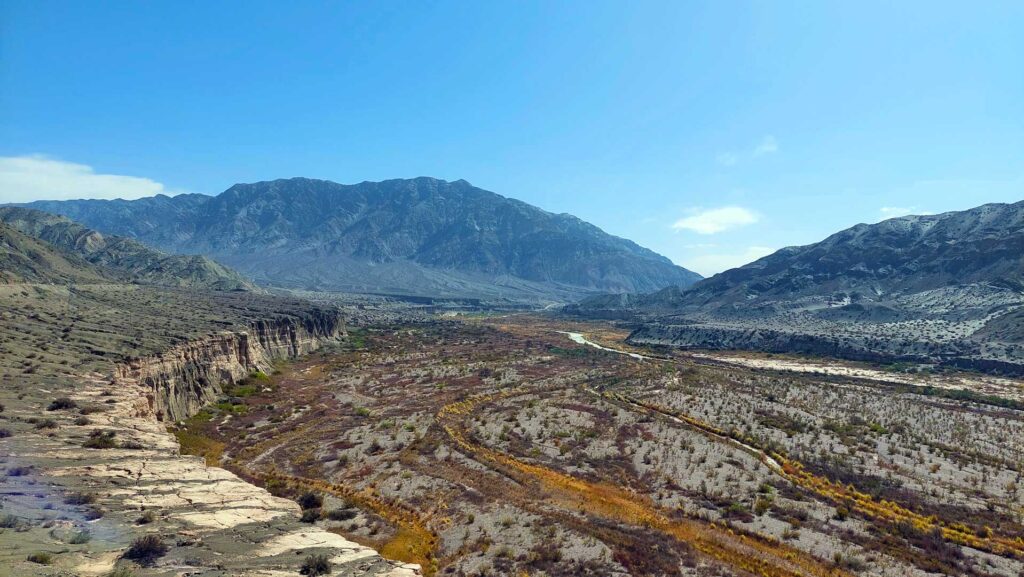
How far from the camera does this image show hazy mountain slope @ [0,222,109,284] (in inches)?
2454

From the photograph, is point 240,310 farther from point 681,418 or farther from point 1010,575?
point 1010,575

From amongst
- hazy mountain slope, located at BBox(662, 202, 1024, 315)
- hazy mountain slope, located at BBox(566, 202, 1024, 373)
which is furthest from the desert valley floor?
hazy mountain slope, located at BBox(662, 202, 1024, 315)

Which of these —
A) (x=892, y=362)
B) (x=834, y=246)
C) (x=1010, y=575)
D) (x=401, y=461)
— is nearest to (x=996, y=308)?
(x=892, y=362)

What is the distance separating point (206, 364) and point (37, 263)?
51469 millimetres

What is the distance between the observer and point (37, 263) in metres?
71.4

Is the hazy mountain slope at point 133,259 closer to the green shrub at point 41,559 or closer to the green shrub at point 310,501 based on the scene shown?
the green shrub at point 310,501

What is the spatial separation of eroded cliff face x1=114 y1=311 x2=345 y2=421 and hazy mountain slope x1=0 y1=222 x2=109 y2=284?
25.1 meters

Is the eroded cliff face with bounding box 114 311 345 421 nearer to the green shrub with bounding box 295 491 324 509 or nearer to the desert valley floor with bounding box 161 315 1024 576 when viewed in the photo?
the desert valley floor with bounding box 161 315 1024 576

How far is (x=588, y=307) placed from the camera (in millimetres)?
196750

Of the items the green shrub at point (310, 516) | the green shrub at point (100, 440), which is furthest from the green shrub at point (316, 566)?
the green shrub at point (100, 440)

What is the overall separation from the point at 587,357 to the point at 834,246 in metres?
120

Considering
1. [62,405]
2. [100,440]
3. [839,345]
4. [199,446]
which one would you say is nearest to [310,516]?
[100,440]

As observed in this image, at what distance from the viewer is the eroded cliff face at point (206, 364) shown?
107 feet

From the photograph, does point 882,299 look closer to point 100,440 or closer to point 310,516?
point 310,516
